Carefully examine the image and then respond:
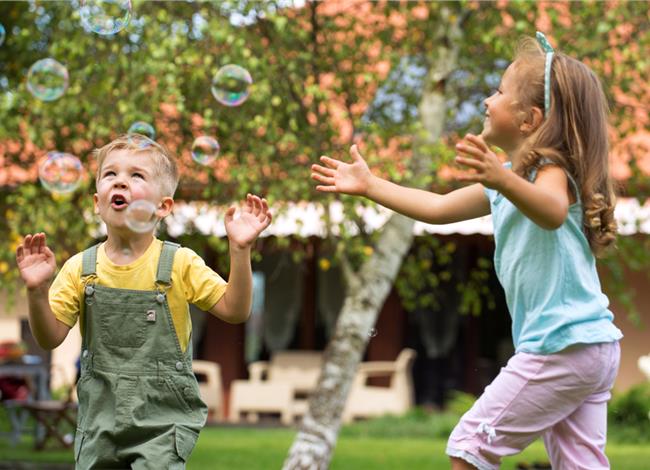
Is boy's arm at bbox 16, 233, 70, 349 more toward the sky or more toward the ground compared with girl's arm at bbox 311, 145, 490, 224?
more toward the ground

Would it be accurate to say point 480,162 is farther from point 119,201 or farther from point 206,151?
point 206,151

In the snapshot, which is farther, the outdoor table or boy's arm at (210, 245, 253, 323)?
the outdoor table

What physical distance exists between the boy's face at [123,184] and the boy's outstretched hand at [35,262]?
224 mm

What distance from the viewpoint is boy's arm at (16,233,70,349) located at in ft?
10.8

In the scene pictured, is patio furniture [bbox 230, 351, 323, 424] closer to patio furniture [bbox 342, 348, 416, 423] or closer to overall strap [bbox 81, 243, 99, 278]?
patio furniture [bbox 342, 348, 416, 423]

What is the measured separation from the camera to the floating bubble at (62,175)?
5637mm

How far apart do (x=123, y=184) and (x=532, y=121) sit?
1.24 m

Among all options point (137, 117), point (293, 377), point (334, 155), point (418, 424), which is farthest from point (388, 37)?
point (293, 377)

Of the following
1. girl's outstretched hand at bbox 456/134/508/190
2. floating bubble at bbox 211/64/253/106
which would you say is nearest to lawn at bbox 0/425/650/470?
floating bubble at bbox 211/64/253/106

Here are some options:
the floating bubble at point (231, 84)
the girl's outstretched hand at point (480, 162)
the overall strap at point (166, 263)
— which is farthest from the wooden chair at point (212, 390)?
the girl's outstretched hand at point (480, 162)

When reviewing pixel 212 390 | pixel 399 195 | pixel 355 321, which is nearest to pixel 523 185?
pixel 399 195

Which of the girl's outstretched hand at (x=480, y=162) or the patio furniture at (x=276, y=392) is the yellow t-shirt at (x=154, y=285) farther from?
the patio furniture at (x=276, y=392)

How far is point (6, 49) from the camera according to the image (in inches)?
351

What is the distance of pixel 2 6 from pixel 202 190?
2.39 metres
